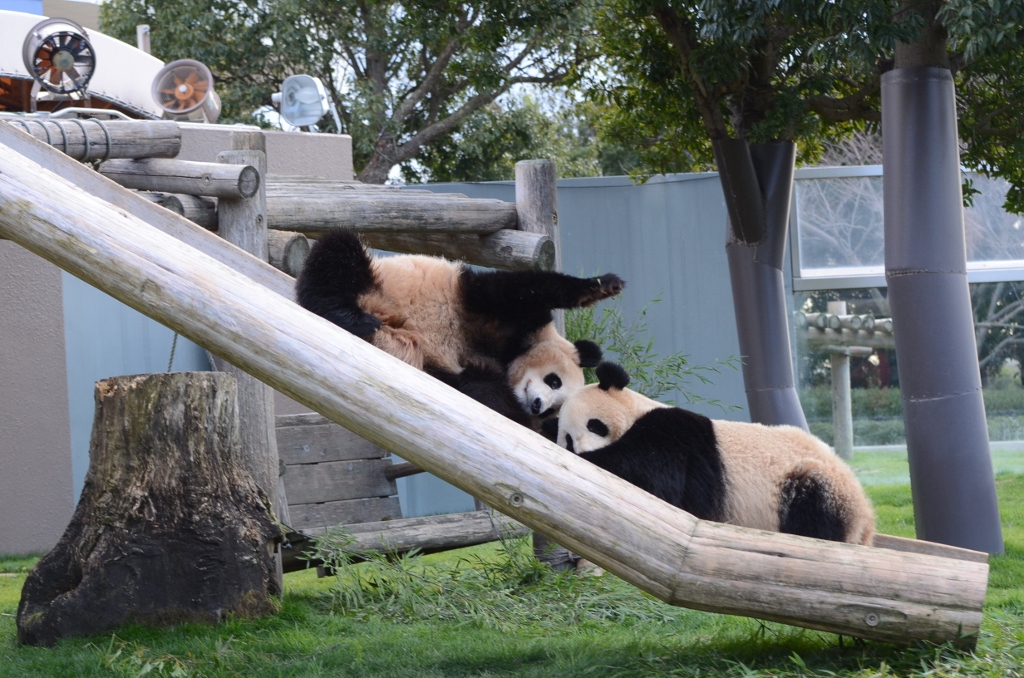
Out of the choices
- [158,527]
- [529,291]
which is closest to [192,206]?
[158,527]

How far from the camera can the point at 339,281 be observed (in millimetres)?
1978

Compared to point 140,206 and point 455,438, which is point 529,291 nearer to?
point 455,438

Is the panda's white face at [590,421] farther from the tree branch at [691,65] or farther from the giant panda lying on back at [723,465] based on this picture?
the tree branch at [691,65]

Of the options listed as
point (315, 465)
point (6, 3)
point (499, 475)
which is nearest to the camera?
point (499, 475)

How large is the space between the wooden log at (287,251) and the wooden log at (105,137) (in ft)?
1.76

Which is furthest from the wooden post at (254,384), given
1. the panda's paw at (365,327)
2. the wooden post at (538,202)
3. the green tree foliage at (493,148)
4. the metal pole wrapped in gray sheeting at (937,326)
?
the green tree foliage at (493,148)

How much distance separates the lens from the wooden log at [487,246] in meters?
4.06

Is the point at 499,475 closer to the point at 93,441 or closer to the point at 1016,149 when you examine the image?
the point at 93,441

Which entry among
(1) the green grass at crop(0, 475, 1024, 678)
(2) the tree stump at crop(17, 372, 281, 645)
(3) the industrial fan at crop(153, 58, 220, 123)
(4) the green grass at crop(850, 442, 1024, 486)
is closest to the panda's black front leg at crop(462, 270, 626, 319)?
(1) the green grass at crop(0, 475, 1024, 678)

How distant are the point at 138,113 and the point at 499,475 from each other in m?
7.14

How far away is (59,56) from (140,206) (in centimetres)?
370

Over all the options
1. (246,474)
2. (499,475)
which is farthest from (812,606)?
(246,474)

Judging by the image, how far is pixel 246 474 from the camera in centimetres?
350

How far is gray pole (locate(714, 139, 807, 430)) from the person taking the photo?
5.93 m
